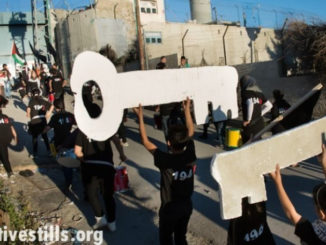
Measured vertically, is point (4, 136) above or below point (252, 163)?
below

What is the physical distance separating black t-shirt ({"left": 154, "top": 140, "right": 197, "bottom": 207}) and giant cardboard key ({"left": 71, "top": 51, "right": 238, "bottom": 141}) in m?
0.58

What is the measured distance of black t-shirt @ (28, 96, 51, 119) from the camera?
7.80m

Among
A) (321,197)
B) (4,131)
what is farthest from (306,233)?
(4,131)

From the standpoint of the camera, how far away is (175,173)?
3158 millimetres

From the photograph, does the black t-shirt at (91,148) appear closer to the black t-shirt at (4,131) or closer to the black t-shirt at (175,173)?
the black t-shirt at (175,173)

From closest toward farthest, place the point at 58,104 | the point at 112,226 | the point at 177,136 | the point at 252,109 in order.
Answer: the point at 177,136 → the point at 112,226 → the point at 252,109 → the point at 58,104

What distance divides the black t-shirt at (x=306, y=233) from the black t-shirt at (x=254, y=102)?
148 inches

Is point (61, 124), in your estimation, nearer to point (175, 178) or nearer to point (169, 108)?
point (169, 108)

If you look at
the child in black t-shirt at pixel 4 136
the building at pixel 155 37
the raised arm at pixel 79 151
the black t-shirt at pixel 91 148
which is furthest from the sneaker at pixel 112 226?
the building at pixel 155 37

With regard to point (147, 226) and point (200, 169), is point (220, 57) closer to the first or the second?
point (200, 169)

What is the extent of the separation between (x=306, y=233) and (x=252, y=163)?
0.57m

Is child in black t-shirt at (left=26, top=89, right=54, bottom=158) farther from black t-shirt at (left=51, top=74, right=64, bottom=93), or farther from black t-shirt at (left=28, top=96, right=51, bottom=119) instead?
black t-shirt at (left=51, top=74, right=64, bottom=93)

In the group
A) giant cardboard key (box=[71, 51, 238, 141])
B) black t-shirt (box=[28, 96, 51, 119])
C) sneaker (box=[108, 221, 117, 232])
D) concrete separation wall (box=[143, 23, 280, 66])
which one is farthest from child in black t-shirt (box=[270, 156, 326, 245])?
concrete separation wall (box=[143, 23, 280, 66])

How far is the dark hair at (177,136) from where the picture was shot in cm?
310
